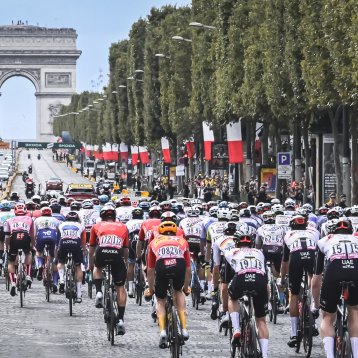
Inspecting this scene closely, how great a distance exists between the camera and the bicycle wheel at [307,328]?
18812 millimetres

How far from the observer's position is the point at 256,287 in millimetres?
16844

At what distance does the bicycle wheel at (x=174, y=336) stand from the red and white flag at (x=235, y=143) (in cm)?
4938

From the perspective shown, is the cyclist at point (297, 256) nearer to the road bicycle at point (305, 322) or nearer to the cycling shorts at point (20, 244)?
the road bicycle at point (305, 322)

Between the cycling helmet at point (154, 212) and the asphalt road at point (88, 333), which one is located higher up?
the cycling helmet at point (154, 212)

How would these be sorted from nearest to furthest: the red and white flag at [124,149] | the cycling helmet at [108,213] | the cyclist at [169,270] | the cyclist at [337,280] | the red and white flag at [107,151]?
the cyclist at [337,280]
the cyclist at [169,270]
the cycling helmet at [108,213]
the red and white flag at [124,149]
the red and white flag at [107,151]

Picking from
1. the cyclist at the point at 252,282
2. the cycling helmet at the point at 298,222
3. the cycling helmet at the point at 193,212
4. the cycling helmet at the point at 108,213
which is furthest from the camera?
the cycling helmet at the point at 193,212

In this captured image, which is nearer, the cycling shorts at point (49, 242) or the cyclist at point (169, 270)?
the cyclist at point (169, 270)

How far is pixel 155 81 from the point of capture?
102 m

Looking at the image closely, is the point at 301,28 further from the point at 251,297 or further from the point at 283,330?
the point at 251,297

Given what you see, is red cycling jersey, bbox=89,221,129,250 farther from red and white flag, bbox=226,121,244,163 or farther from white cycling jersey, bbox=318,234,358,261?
red and white flag, bbox=226,121,244,163

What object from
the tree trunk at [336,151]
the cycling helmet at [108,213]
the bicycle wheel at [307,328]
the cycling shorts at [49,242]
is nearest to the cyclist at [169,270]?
the bicycle wheel at [307,328]

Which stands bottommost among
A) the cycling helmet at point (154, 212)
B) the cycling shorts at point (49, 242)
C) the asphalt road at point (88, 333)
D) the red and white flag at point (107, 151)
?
the asphalt road at point (88, 333)

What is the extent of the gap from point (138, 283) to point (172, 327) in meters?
10.3

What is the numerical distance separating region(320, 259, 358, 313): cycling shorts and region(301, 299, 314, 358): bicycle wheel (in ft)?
8.73
